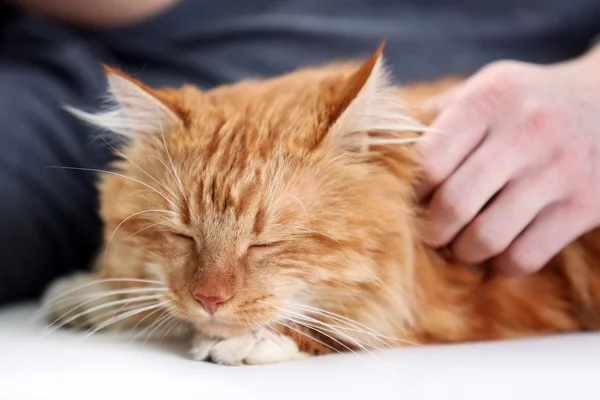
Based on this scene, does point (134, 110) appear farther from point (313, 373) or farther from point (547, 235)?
point (547, 235)

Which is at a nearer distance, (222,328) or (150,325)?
(222,328)

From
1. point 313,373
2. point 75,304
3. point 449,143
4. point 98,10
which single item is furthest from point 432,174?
point 98,10

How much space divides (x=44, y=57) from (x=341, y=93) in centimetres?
111

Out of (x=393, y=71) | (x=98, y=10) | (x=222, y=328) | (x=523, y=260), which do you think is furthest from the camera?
(x=393, y=71)

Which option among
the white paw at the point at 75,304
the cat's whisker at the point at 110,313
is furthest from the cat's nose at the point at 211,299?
the white paw at the point at 75,304

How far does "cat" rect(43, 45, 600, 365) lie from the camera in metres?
1.08

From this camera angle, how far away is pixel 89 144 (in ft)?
5.77

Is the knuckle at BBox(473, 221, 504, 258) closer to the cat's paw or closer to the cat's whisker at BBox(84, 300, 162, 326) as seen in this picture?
the cat's paw

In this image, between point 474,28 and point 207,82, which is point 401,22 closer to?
point 474,28

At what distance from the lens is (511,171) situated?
1.17 metres

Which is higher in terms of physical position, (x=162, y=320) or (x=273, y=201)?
(x=273, y=201)

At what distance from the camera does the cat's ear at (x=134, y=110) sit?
1178 mm

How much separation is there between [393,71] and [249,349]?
1161mm

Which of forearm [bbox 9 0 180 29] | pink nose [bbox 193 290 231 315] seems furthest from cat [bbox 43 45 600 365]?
forearm [bbox 9 0 180 29]
